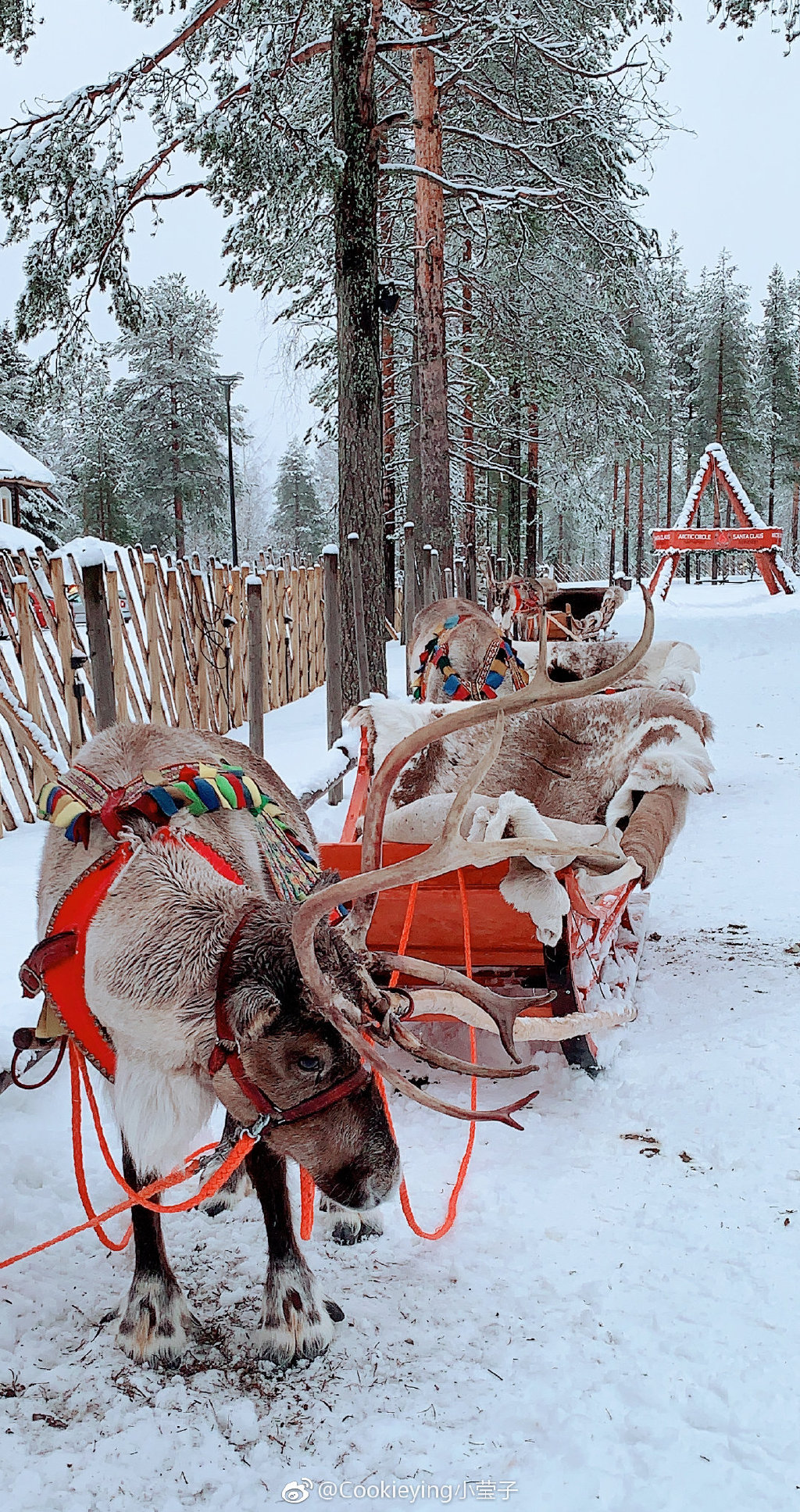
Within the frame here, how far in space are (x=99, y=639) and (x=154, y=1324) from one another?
2.40 meters

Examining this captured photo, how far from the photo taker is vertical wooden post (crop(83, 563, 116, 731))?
392 centimetres

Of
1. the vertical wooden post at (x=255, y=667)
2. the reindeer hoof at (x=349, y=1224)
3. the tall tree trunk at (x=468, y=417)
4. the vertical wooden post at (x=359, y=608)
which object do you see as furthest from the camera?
the tall tree trunk at (x=468, y=417)

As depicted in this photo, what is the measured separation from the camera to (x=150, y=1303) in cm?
240

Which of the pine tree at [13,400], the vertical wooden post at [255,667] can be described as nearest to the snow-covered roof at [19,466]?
the pine tree at [13,400]

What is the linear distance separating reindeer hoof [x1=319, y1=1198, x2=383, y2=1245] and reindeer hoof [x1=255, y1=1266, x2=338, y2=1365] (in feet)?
1.22

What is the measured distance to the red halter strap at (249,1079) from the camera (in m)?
1.99

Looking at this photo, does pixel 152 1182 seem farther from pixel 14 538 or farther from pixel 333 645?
pixel 14 538

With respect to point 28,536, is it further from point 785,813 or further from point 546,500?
point 785,813

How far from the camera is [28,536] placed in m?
25.8

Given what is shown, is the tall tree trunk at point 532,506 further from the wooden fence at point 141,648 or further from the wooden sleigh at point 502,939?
the wooden sleigh at point 502,939

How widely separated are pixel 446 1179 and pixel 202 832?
53.0 inches

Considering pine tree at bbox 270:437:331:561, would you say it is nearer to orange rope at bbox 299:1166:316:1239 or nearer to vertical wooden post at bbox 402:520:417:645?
vertical wooden post at bbox 402:520:417:645

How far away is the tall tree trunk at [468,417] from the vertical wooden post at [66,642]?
35.5ft

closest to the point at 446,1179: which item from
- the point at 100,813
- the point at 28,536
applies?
the point at 100,813
